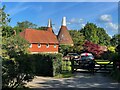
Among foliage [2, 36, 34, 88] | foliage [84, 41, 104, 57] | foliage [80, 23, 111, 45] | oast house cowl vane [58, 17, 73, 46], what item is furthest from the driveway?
foliage [80, 23, 111, 45]

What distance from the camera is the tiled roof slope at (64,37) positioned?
6256cm

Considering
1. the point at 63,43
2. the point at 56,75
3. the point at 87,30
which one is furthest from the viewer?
the point at 87,30

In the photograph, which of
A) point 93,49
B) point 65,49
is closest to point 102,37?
point 65,49

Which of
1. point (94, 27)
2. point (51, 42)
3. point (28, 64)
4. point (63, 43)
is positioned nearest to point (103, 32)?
point (94, 27)

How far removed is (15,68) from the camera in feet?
→ 34.9

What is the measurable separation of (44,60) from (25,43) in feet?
58.5

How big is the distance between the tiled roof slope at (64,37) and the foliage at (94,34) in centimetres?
1606

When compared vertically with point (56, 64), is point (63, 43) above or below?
above

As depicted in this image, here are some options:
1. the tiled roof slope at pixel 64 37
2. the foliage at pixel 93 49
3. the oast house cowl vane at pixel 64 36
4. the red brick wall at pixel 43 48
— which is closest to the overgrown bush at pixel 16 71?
the foliage at pixel 93 49

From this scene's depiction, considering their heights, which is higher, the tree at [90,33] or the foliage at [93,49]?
the tree at [90,33]

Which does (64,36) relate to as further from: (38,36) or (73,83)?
(73,83)

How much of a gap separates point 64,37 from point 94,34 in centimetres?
2339

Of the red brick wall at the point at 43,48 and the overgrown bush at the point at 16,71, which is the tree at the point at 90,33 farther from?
the overgrown bush at the point at 16,71

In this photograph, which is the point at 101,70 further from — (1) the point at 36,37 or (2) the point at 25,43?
(1) the point at 36,37
